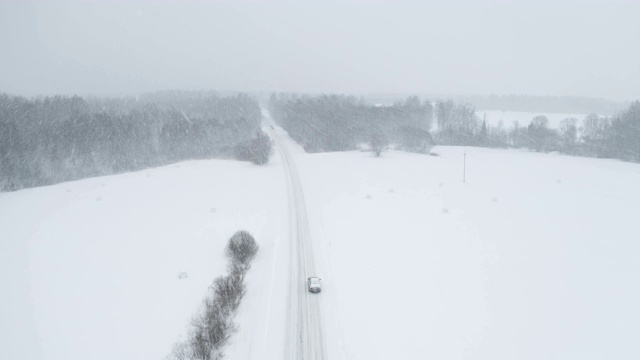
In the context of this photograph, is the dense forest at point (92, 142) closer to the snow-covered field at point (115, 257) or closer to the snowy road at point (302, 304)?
the snow-covered field at point (115, 257)

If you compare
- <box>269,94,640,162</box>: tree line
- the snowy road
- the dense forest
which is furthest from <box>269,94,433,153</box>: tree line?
the snowy road

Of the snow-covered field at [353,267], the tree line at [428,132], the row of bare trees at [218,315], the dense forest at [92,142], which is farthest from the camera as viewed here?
the tree line at [428,132]

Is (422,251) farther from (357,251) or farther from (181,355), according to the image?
(181,355)

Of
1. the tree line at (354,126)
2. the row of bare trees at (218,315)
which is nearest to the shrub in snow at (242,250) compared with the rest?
the row of bare trees at (218,315)

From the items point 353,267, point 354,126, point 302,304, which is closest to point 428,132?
point 354,126

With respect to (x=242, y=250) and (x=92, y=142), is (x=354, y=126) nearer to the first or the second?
(x=92, y=142)

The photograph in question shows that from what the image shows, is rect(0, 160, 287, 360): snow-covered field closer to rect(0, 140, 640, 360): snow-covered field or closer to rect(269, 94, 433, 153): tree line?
rect(0, 140, 640, 360): snow-covered field
